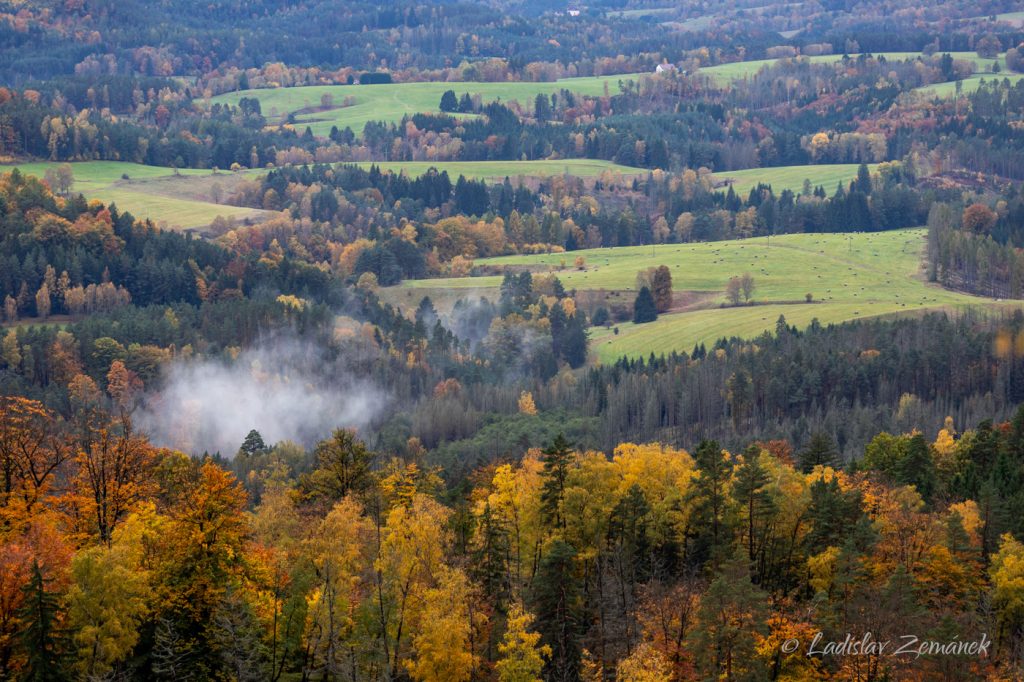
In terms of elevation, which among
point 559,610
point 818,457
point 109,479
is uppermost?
point 109,479

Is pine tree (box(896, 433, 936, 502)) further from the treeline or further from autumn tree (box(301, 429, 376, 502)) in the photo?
autumn tree (box(301, 429, 376, 502))

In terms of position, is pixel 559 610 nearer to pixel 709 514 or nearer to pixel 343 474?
pixel 709 514

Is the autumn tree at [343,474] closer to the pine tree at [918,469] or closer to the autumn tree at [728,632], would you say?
the autumn tree at [728,632]

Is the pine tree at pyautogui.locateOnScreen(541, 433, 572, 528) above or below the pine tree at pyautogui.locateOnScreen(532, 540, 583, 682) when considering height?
above

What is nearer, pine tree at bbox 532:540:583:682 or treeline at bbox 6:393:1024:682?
treeline at bbox 6:393:1024:682

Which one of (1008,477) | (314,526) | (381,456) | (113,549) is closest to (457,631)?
(314,526)

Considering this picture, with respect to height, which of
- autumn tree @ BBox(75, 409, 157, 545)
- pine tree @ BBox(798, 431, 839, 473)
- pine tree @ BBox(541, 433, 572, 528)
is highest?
autumn tree @ BBox(75, 409, 157, 545)

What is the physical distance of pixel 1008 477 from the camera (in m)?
125

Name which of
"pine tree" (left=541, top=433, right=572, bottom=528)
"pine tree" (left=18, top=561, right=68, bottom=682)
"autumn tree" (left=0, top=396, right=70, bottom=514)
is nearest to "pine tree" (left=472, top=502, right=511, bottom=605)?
"pine tree" (left=541, top=433, right=572, bottom=528)

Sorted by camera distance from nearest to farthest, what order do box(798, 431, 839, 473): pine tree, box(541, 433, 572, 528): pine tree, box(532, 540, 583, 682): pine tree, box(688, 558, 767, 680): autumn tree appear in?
1. box(688, 558, 767, 680): autumn tree
2. box(532, 540, 583, 682): pine tree
3. box(541, 433, 572, 528): pine tree
4. box(798, 431, 839, 473): pine tree

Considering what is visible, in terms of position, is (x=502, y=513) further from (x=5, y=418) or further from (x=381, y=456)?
(x=381, y=456)

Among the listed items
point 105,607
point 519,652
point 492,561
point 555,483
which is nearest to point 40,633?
Answer: point 105,607

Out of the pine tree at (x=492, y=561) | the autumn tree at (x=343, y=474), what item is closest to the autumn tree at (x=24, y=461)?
the autumn tree at (x=343, y=474)

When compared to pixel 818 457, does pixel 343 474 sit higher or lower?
higher
